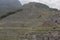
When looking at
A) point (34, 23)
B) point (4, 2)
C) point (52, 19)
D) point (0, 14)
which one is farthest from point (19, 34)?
point (4, 2)

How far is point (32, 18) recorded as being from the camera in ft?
19.3

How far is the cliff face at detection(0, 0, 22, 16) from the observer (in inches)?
254

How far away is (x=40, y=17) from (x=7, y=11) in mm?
1147

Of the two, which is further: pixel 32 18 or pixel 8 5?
pixel 8 5

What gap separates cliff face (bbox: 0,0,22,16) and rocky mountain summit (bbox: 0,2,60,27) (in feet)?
0.73

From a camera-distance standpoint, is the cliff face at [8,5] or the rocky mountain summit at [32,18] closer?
the rocky mountain summit at [32,18]

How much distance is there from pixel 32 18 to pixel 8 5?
117 centimetres

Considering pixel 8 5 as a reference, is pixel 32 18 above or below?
below

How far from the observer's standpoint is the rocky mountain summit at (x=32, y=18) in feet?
17.7

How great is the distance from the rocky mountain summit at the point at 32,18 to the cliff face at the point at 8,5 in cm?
22

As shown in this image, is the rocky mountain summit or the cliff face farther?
the cliff face

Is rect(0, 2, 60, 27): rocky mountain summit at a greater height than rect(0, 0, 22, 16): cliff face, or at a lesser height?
lesser

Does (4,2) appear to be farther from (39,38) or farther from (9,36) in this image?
(39,38)

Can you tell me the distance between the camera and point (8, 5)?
6641 mm
